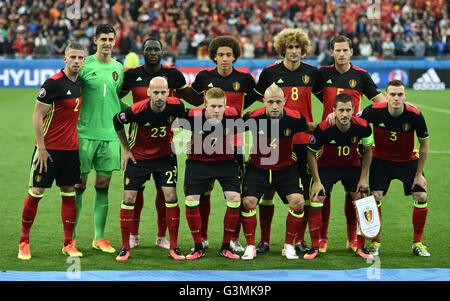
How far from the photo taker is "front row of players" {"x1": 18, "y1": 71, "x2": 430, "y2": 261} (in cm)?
674

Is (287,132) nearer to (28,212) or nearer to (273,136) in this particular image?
(273,136)

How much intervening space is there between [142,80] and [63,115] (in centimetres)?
93

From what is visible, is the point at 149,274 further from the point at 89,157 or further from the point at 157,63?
the point at 157,63

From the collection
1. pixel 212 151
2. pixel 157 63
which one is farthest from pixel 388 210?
pixel 157 63

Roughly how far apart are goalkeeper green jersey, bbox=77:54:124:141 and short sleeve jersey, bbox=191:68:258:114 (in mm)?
902

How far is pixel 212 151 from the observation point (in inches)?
271

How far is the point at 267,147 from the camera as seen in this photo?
22.6ft

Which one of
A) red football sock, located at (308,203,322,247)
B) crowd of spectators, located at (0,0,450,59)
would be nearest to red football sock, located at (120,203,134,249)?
red football sock, located at (308,203,322,247)

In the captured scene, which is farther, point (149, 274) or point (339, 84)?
point (339, 84)

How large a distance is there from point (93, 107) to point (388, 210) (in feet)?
14.2

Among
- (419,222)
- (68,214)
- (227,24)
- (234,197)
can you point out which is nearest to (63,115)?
(68,214)

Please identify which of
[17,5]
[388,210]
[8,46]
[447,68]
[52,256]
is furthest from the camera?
[17,5]

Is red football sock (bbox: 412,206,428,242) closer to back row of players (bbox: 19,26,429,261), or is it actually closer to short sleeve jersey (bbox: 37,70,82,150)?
back row of players (bbox: 19,26,429,261)
